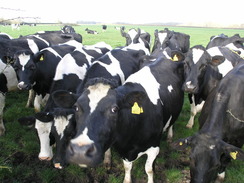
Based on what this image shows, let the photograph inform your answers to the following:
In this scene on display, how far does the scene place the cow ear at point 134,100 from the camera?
2965 mm

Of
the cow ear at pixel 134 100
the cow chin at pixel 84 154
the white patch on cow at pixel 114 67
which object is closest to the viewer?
the cow chin at pixel 84 154

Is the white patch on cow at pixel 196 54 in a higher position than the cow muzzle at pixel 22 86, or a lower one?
higher

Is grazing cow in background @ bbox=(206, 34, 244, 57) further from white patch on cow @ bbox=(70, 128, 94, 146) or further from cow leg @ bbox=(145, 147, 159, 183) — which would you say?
white patch on cow @ bbox=(70, 128, 94, 146)

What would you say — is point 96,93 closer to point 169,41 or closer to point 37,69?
point 37,69

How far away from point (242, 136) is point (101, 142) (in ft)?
8.84

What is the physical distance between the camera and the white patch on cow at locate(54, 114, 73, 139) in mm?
3648

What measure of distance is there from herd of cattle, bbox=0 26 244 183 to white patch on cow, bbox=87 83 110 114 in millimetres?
11

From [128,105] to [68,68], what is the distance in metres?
2.98

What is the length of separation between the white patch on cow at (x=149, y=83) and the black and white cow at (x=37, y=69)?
3.00 metres

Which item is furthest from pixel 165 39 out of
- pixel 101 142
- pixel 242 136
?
pixel 101 142

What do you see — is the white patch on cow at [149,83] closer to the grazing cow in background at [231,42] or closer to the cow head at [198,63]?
the cow head at [198,63]

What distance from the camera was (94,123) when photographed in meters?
2.46

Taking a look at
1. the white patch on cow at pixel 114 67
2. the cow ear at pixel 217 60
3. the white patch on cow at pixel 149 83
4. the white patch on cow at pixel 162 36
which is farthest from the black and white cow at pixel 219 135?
the white patch on cow at pixel 162 36

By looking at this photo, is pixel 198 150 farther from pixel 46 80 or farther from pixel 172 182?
pixel 46 80
